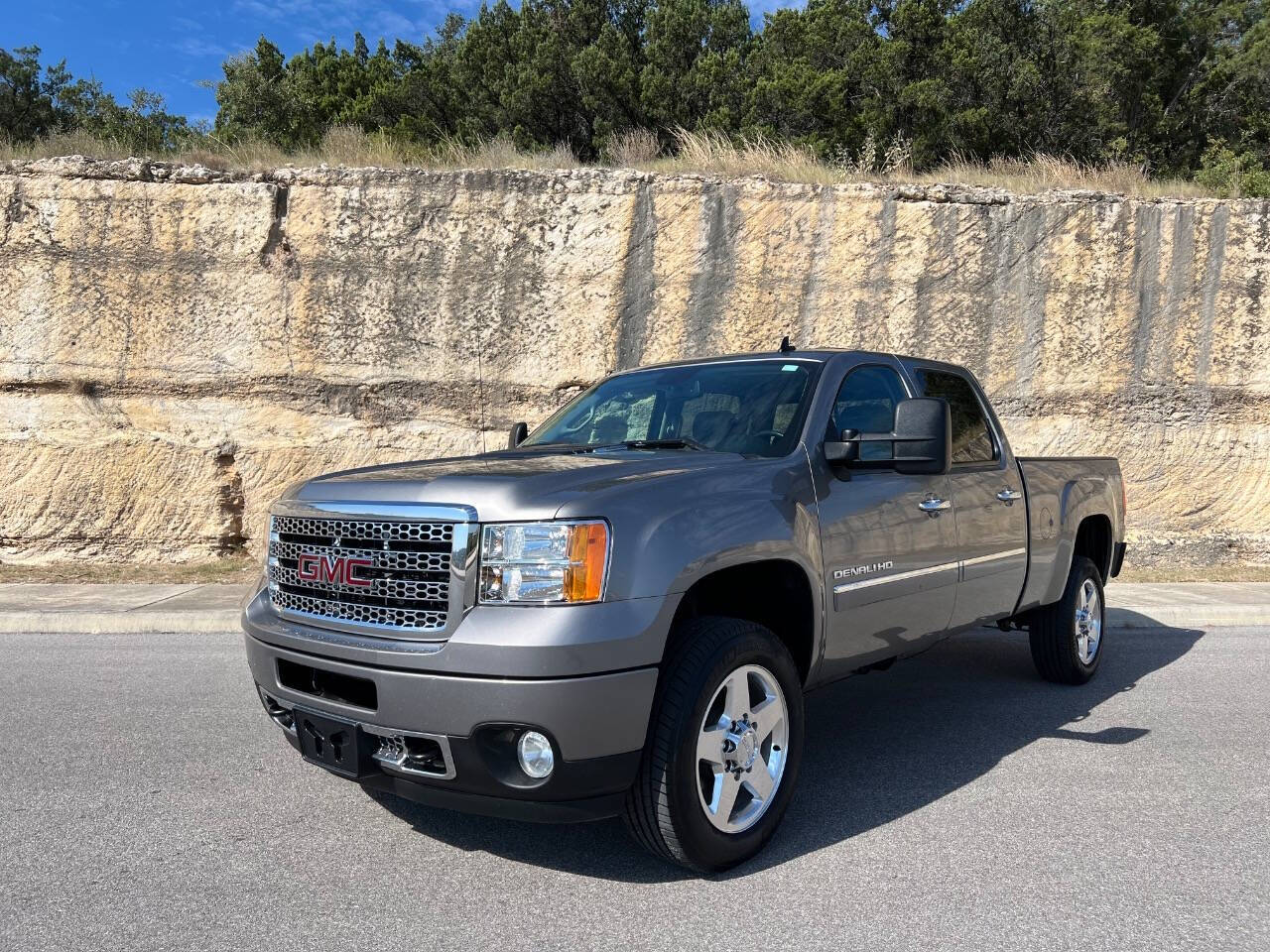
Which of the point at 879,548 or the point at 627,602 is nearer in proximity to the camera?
the point at 627,602

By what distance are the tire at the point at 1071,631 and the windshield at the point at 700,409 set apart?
2724 mm

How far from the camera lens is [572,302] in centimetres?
Answer: 1312

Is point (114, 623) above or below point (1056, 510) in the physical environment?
below

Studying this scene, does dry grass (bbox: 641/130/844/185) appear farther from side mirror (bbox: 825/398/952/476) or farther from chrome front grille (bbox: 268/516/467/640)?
chrome front grille (bbox: 268/516/467/640)

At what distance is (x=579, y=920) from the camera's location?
310 centimetres

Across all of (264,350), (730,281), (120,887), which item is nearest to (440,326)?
(264,350)

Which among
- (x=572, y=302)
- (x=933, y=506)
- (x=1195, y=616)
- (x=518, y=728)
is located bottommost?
(x=1195, y=616)

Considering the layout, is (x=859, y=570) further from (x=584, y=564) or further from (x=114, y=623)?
(x=114, y=623)

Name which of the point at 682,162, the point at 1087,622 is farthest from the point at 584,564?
the point at 682,162

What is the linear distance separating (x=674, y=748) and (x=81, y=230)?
12.9 metres

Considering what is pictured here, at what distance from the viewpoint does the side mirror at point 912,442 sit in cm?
405

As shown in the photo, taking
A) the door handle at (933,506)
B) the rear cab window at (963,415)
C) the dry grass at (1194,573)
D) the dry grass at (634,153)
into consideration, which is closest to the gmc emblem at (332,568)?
the door handle at (933,506)

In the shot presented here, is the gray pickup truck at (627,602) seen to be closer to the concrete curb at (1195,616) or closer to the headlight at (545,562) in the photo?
the headlight at (545,562)

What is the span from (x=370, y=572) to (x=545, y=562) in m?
0.71
